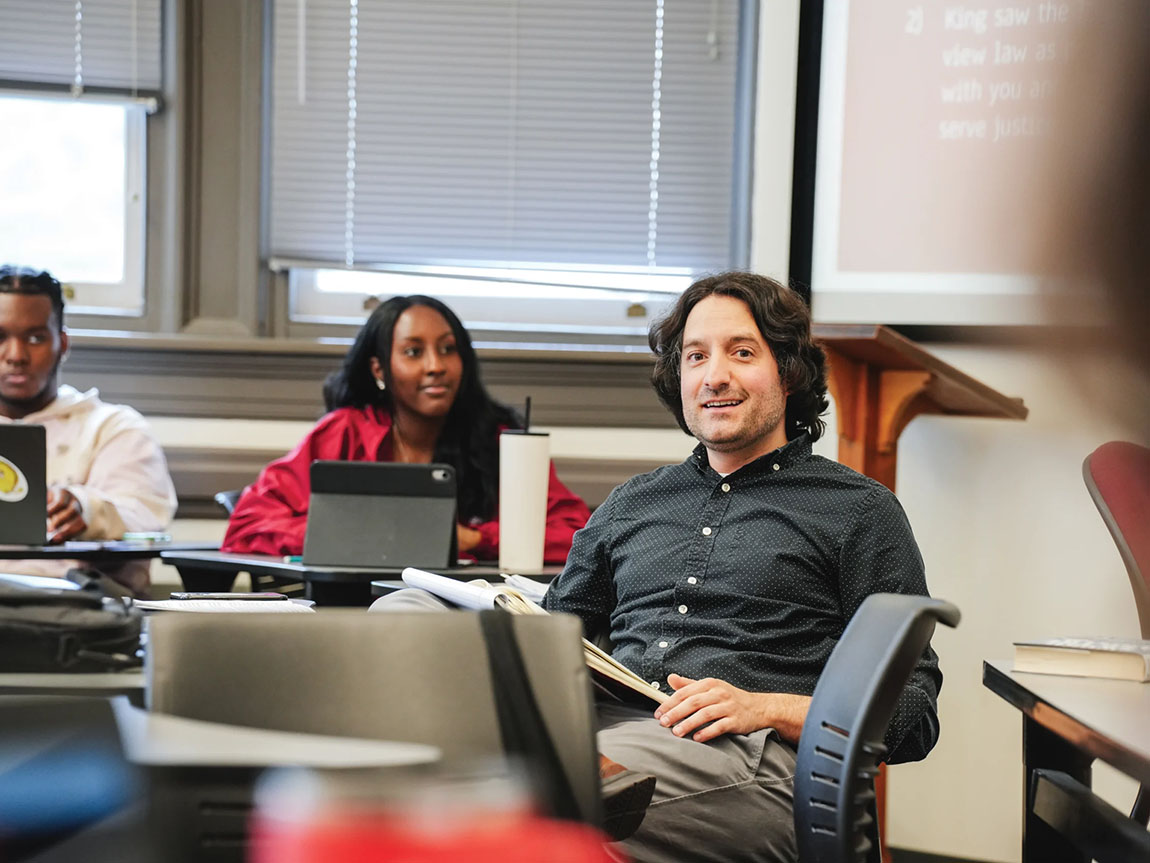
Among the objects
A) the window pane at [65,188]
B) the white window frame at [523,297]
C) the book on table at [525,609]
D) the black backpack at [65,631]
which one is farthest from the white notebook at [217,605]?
the window pane at [65,188]

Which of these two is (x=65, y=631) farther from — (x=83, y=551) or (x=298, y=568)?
(x=83, y=551)

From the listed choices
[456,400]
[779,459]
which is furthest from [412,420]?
[779,459]

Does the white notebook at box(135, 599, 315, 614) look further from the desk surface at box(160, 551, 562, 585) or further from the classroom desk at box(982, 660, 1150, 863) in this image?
the classroom desk at box(982, 660, 1150, 863)

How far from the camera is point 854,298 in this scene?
3051 mm

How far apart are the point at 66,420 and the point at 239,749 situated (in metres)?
2.82

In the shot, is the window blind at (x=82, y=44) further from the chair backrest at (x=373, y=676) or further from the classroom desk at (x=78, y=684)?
the classroom desk at (x=78, y=684)

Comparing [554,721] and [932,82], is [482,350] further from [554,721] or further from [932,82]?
[554,721]

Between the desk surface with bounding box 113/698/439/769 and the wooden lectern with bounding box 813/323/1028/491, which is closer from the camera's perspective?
the desk surface with bounding box 113/698/439/769

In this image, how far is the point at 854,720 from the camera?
1136 mm

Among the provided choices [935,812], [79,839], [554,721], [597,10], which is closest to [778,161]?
[597,10]

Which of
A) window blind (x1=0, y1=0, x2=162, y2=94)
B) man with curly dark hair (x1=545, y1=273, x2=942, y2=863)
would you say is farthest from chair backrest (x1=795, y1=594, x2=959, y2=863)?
window blind (x1=0, y1=0, x2=162, y2=94)

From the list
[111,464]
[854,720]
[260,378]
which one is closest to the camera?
[854,720]

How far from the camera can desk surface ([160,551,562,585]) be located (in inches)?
89.6

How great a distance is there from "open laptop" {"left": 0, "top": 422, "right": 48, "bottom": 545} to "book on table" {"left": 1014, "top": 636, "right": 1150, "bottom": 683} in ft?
6.29
